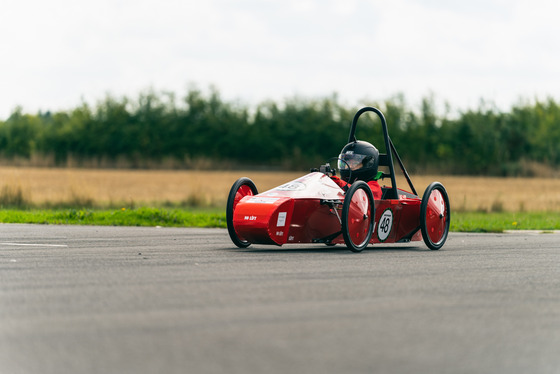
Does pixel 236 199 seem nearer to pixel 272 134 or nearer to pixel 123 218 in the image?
pixel 123 218

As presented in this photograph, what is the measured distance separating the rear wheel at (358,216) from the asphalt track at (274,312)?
1.58 feet

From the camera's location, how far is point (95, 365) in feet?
17.9

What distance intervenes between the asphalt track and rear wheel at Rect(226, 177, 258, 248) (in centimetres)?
67

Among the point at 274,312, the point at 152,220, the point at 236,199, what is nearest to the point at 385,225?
the point at 236,199

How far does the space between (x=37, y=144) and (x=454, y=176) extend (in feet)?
132

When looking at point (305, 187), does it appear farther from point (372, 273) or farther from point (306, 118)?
point (306, 118)

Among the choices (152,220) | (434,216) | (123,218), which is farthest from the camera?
(152,220)

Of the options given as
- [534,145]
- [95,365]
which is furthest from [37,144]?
[95,365]

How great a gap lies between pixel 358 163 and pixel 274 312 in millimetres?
7465

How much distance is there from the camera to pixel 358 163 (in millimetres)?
14516

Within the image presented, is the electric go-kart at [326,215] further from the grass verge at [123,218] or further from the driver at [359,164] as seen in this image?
the grass verge at [123,218]

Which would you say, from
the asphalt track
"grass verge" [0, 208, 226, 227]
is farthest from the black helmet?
"grass verge" [0, 208, 226, 227]

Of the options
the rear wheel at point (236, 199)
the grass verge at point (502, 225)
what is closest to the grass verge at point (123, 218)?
the grass verge at point (502, 225)

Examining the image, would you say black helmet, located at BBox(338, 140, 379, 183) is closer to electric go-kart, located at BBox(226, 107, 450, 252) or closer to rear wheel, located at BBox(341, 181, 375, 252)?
electric go-kart, located at BBox(226, 107, 450, 252)
